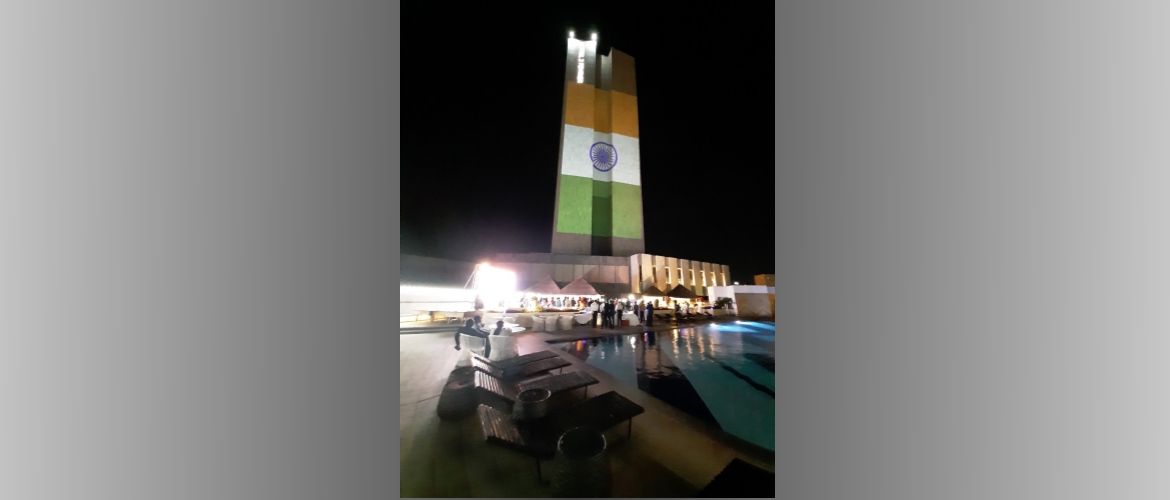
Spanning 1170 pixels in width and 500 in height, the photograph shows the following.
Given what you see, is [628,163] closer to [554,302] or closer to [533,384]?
[554,302]

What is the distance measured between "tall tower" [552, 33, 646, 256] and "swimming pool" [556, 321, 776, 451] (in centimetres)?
77

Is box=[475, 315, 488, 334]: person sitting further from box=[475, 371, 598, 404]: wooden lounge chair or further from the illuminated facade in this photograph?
the illuminated facade

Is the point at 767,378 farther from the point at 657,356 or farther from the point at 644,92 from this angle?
the point at 644,92

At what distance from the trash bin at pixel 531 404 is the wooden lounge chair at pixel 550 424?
4cm

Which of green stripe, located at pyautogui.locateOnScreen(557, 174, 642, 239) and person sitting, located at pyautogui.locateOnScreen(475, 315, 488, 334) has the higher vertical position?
green stripe, located at pyautogui.locateOnScreen(557, 174, 642, 239)

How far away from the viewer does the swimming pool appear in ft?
9.09

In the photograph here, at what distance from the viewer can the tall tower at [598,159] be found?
130 inches

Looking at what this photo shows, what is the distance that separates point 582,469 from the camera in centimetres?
257

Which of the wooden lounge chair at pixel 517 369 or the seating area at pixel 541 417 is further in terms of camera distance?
the wooden lounge chair at pixel 517 369

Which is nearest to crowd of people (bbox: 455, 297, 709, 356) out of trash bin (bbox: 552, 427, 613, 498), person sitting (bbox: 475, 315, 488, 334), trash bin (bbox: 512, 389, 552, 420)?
person sitting (bbox: 475, 315, 488, 334)

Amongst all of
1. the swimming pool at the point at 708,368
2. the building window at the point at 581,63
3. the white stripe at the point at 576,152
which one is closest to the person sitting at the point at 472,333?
the swimming pool at the point at 708,368

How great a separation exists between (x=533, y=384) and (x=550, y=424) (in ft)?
0.90

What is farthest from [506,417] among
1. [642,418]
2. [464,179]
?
[464,179]

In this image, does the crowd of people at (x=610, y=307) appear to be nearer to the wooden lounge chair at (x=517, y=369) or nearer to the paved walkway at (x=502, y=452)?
the wooden lounge chair at (x=517, y=369)
